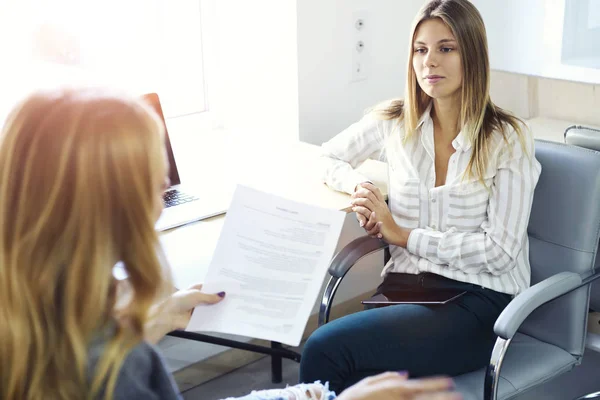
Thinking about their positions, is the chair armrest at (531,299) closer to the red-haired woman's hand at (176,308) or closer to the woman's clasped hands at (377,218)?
the woman's clasped hands at (377,218)

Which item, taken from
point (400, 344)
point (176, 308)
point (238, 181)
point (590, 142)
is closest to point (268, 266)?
point (176, 308)

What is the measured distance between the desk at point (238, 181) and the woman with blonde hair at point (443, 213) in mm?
127

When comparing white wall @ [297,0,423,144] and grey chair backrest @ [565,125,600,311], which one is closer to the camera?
grey chair backrest @ [565,125,600,311]

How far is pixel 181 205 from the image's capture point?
1.99 metres

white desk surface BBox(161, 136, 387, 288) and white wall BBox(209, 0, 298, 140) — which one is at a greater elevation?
white wall BBox(209, 0, 298, 140)

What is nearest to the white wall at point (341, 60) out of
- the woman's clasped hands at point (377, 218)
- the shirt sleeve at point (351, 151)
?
the shirt sleeve at point (351, 151)

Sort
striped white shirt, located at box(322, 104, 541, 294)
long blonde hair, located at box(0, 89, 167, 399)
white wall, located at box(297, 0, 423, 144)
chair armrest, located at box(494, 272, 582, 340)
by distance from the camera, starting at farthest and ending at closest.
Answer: white wall, located at box(297, 0, 423, 144) < striped white shirt, located at box(322, 104, 541, 294) < chair armrest, located at box(494, 272, 582, 340) < long blonde hair, located at box(0, 89, 167, 399)

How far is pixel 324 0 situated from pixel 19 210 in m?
1.79

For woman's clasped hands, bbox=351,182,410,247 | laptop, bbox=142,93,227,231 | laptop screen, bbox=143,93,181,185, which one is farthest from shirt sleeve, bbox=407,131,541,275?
laptop screen, bbox=143,93,181,185

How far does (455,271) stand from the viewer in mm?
1828

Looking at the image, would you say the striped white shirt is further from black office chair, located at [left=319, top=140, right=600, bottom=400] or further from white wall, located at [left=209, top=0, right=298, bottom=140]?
white wall, located at [left=209, top=0, right=298, bottom=140]

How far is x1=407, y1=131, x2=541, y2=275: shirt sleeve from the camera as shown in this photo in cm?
177

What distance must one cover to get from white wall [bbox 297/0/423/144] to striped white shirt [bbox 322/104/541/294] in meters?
0.58

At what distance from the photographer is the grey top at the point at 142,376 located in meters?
0.87
